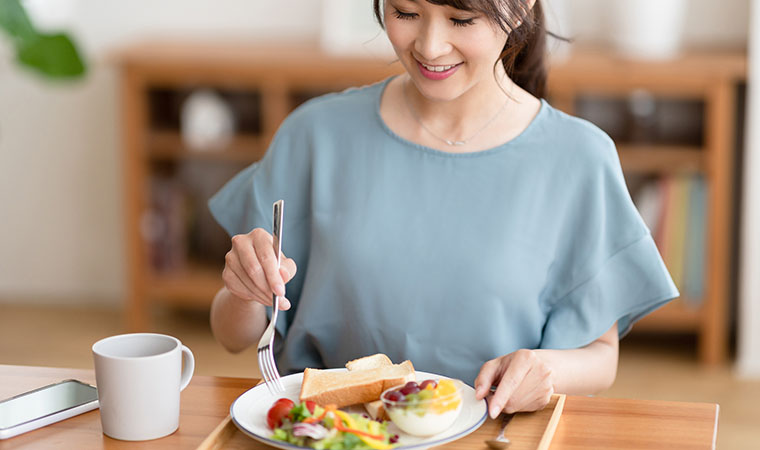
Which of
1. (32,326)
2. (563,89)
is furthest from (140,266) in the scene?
(563,89)

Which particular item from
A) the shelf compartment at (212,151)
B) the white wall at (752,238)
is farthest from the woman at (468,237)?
the shelf compartment at (212,151)

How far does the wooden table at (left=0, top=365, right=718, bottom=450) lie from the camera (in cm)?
101

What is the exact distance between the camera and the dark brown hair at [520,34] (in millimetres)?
1238

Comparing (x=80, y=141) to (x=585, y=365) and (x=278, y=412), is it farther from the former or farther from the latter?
(x=278, y=412)

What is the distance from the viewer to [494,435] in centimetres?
103

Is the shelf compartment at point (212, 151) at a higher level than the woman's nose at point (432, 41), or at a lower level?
lower

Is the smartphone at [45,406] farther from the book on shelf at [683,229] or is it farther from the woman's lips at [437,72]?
the book on shelf at [683,229]

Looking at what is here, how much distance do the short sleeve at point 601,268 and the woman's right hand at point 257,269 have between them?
0.41 meters

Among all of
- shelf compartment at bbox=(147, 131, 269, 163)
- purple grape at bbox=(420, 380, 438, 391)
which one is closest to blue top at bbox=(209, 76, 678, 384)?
purple grape at bbox=(420, 380, 438, 391)

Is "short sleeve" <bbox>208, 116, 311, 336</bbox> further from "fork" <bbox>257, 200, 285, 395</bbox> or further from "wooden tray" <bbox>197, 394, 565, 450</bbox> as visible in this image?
"wooden tray" <bbox>197, 394, 565, 450</bbox>

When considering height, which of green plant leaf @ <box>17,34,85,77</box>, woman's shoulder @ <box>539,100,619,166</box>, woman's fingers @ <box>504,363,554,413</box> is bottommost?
woman's fingers @ <box>504,363,554,413</box>

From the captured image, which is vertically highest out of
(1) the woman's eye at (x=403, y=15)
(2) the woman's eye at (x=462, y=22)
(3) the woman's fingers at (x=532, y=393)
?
(1) the woman's eye at (x=403, y=15)

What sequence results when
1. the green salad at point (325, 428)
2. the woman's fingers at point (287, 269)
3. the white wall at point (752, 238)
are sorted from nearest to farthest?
the green salad at point (325, 428) < the woman's fingers at point (287, 269) < the white wall at point (752, 238)

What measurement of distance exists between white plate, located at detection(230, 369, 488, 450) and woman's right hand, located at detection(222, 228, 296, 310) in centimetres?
10
